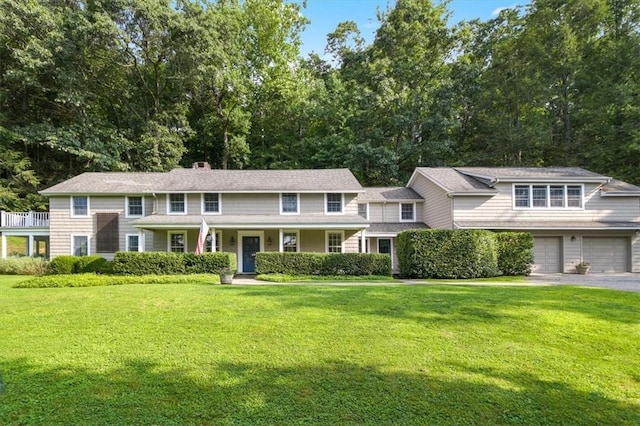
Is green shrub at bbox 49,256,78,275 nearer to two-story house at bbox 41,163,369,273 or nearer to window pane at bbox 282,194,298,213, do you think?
two-story house at bbox 41,163,369,273

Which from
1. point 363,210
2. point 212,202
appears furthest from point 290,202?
point 363,210

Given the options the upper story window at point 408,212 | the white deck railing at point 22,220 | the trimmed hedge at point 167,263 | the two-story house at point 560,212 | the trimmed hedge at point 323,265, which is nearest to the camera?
the trimmed hedge at point 167,263

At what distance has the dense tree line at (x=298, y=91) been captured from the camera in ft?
86.3

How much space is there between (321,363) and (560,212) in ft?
66.5

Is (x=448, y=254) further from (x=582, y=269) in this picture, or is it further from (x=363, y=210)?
(x=582, y=269)

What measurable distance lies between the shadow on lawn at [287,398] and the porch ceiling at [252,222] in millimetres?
13429

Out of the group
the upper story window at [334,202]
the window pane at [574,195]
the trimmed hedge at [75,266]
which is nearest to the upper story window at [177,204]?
the trimmed hedge at [75,266]

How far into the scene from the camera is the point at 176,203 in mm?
19750

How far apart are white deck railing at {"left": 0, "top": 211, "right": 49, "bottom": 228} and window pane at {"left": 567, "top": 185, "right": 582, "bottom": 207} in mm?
29982

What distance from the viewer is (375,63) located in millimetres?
32219

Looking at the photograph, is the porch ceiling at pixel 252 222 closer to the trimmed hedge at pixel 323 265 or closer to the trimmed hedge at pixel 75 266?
the trimmed hedge at pixel 323 265

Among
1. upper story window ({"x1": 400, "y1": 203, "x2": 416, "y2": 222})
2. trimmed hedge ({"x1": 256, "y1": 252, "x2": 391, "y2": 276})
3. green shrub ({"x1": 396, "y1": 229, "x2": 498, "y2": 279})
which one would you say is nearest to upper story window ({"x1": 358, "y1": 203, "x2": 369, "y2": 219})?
upper story window ({"x1": 400, "y1": 203, "x2": 416, "y2": 222})

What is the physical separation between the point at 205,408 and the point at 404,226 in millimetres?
20195

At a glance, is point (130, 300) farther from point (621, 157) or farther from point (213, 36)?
point (621, 157)
